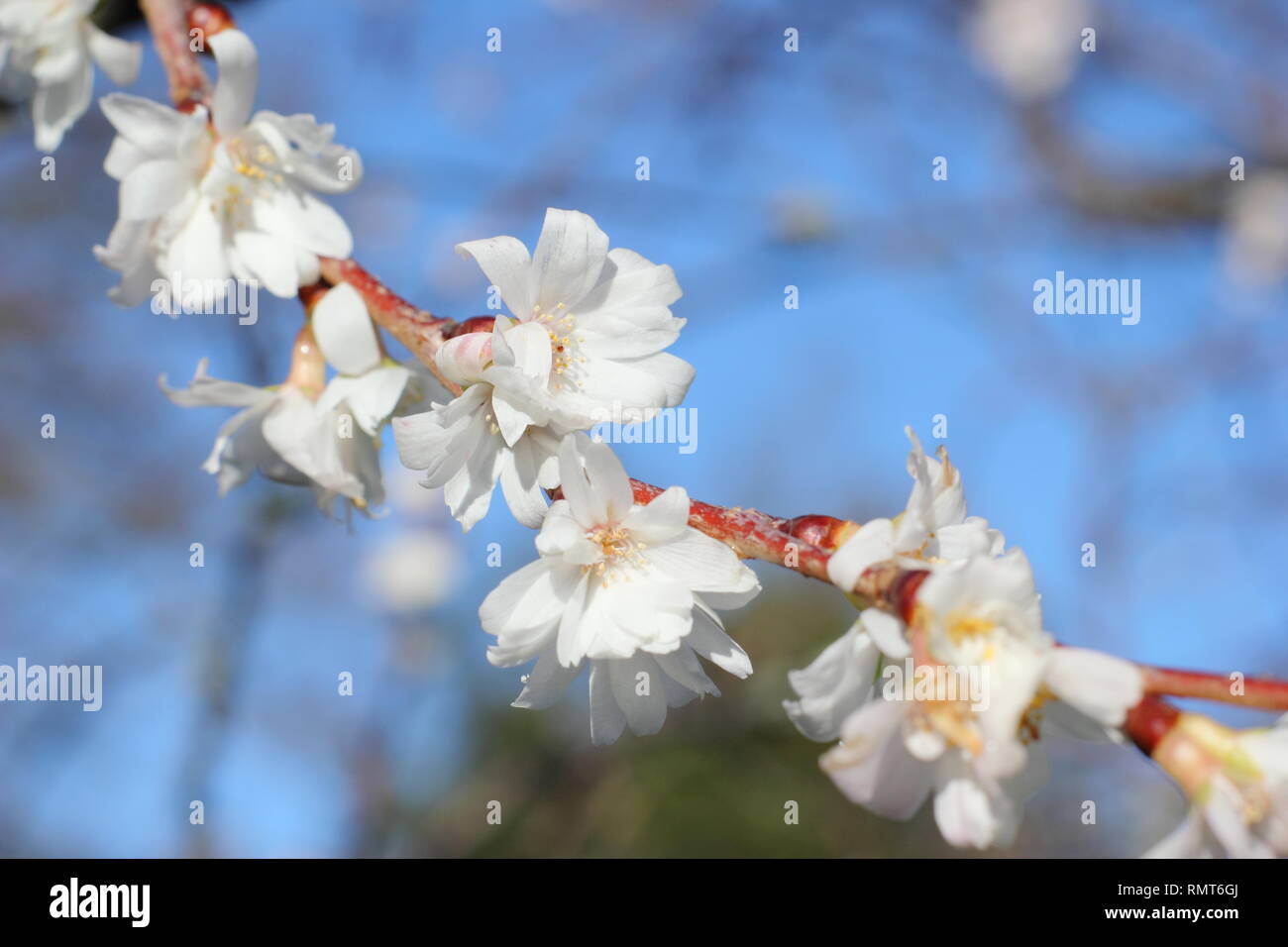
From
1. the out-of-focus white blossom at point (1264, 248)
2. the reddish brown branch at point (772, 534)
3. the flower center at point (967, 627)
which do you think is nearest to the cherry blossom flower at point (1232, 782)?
the flower center at point (967, 627)

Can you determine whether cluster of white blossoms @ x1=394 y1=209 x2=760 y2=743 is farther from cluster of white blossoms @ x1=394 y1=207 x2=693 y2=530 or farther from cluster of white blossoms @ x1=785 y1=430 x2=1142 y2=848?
cluster of white blossoms @ x1=785 y1=430 x2=1142 y2=848

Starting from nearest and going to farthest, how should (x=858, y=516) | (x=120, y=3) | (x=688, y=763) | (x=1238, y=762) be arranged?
1. (x=1238, y=762)
2. (x=120, y=3)
3. (x=688, y=763)
4. (x=858, y=516)

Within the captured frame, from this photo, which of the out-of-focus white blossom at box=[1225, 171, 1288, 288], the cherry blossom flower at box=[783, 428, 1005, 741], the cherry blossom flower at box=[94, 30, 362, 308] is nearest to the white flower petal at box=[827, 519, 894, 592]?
the cherry blossom flower at box=[783, 428, 1005, 741]

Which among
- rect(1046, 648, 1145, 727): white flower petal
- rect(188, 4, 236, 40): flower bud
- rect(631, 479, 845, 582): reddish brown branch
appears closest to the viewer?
rect(1046, 648, 1145, 727): white flower petal

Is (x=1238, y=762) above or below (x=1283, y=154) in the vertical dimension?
below

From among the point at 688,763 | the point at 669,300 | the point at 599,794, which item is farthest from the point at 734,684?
the point at 669,300

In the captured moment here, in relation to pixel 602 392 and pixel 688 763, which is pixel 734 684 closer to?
pixel 688 763
